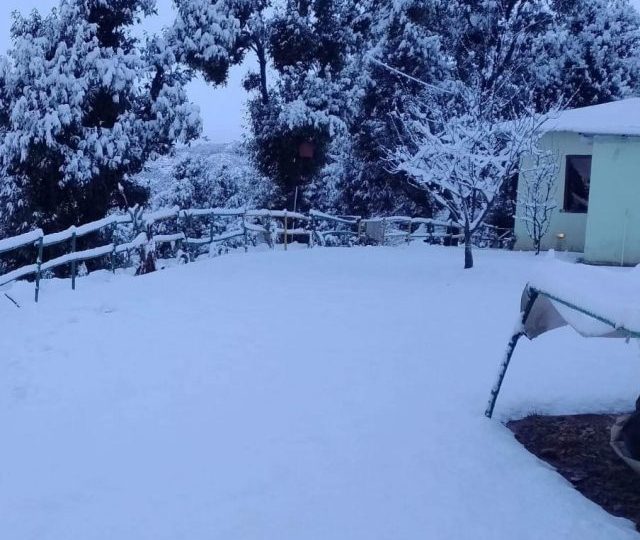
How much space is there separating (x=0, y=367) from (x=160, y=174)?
25.8 metres

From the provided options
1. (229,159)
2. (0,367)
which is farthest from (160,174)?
(0,367)

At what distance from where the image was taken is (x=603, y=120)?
52.7ft

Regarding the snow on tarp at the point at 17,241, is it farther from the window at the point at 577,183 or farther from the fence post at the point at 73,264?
the window at the point at 577,183

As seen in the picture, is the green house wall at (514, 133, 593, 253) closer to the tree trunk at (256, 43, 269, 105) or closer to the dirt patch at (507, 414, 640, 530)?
the tree trunk at (256, 43, 269, 105)

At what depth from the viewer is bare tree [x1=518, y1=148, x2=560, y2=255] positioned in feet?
58.9

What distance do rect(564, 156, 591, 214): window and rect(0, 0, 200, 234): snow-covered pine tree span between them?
31.0 ft

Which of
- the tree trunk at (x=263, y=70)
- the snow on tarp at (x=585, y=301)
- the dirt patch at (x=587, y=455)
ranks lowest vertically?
the dirt patch at (x=587, y=455)

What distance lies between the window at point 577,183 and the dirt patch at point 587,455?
13.2m

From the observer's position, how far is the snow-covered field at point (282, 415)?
4.14 m

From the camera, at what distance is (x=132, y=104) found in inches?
741

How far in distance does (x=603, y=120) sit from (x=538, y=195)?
2.68 metres

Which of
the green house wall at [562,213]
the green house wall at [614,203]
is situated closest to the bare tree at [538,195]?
the green house wall at [562,213]

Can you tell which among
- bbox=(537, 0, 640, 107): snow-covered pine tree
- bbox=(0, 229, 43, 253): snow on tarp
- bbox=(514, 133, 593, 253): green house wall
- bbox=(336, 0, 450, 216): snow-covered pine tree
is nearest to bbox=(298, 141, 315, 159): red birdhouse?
bbox=(336, 0, 450, 216): snow-covered pine tree

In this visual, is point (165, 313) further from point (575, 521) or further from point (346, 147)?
point (346, 147)
